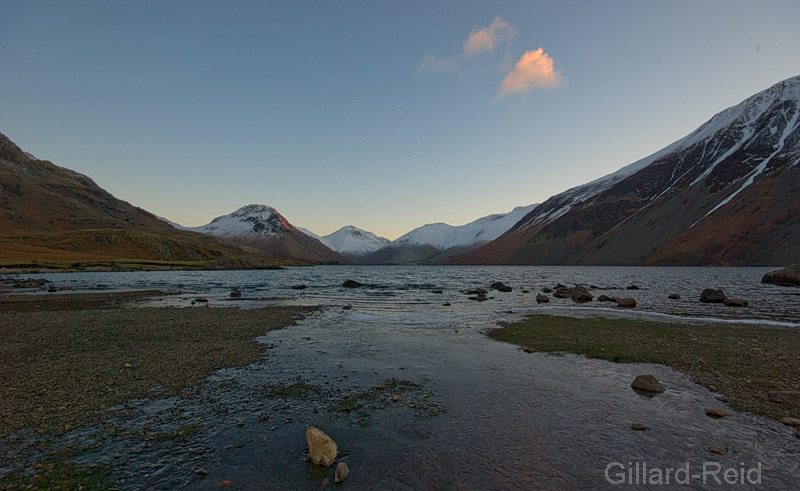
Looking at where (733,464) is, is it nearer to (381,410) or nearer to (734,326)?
(381,410)

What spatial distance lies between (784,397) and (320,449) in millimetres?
16096

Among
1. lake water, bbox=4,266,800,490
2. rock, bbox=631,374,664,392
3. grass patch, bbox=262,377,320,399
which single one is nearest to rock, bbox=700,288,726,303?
lake water, bbox=4,266,800,490

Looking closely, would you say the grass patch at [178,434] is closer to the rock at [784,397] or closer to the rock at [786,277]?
the rock at [784,397]

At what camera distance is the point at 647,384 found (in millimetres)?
14477

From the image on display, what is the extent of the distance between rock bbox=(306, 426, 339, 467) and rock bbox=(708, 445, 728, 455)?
1005 cm

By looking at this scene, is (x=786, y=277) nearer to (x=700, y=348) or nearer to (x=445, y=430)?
(x=700, y=348)

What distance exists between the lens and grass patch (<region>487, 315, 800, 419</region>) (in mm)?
14469

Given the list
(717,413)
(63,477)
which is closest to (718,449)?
(717,413)

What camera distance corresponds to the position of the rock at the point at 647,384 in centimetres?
1430

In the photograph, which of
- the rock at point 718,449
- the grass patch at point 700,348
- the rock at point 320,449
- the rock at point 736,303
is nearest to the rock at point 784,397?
the grass patch at point 700,348

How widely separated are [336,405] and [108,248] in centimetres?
18727

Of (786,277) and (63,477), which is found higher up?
(63,477)

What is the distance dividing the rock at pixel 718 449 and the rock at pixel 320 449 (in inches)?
396

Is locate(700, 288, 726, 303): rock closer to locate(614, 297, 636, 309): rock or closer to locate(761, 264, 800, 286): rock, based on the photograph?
locate(614, 297, 636, 309): rock
